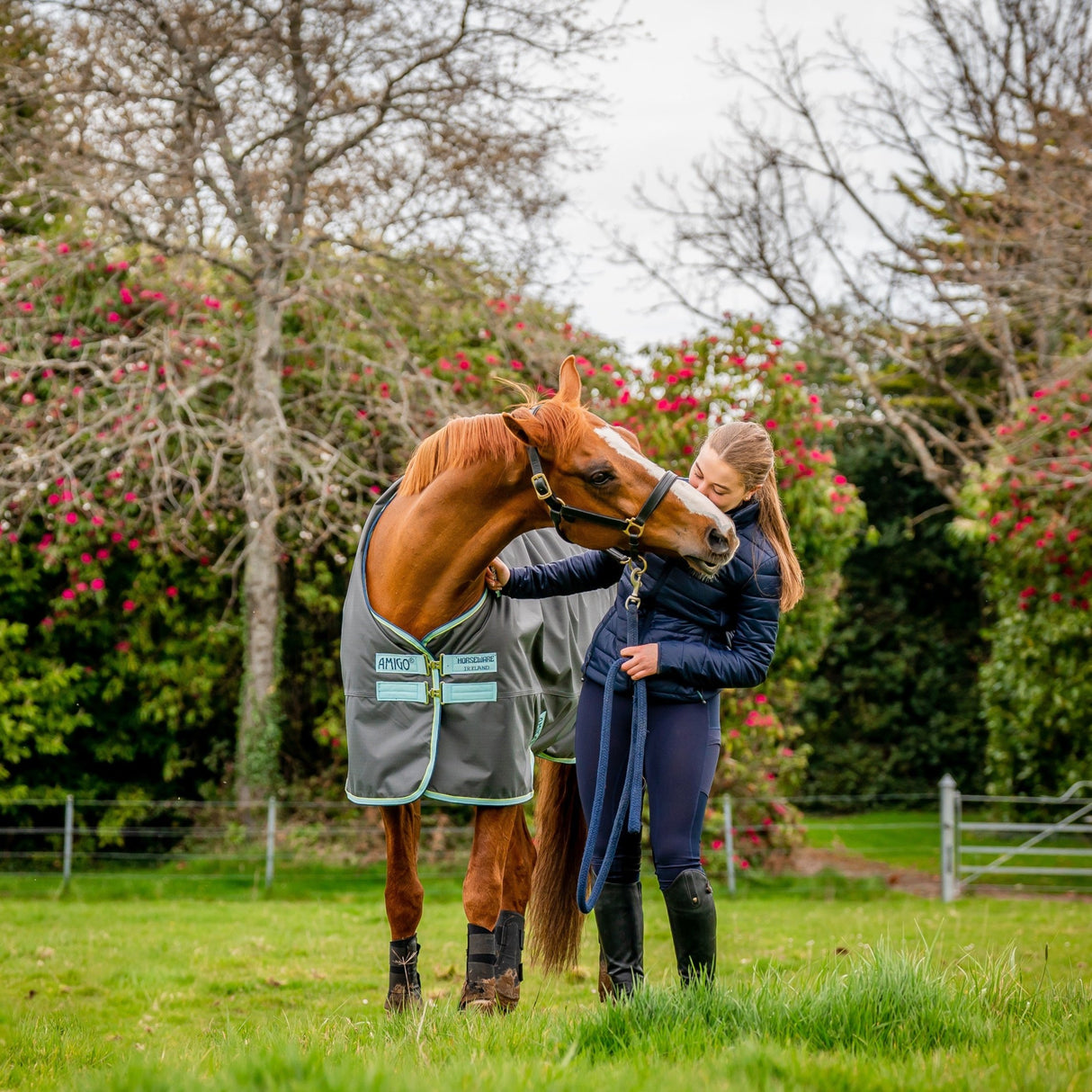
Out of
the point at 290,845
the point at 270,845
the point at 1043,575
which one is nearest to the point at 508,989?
the point at 270,845

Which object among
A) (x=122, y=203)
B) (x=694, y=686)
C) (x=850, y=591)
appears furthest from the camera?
(x=850, y=591)

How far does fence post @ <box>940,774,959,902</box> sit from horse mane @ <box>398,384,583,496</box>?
6.35m

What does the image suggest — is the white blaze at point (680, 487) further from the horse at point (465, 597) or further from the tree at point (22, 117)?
the tree at point (22, 117)

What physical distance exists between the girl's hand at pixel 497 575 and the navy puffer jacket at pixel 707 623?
44cm

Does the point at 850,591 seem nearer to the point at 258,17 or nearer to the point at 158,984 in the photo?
the point at 258,17

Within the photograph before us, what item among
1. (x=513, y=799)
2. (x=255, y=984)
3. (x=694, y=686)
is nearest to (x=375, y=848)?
Answer: (x=255, y=984)

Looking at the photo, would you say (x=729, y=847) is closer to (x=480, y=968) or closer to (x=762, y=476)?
(x=480, y=968)

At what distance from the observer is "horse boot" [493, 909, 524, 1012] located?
354cm

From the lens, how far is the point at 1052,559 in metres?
9.24

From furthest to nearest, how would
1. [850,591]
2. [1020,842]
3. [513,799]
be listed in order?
1. [850,591]
2. [1020,842]
3. [513,799]

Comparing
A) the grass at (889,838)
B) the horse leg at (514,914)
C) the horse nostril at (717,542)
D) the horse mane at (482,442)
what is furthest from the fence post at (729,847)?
the horse nostril at (717,542)

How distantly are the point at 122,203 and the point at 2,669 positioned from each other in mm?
3738

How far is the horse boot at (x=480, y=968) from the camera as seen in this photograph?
11.0ft

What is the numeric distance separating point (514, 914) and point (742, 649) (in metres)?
1.55
